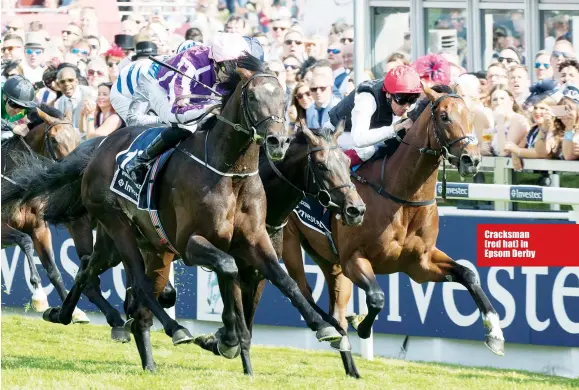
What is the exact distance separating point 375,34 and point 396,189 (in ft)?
16.4

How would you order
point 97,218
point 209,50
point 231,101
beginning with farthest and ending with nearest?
point 97,218 < point 209,50 < point 231,101

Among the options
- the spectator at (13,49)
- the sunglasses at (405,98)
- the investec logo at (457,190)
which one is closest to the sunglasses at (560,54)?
the investec logo at (457,190)

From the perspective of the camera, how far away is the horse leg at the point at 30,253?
10203mm

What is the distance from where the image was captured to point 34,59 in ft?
48.2

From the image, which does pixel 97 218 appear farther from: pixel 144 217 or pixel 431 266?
pixel 431 266

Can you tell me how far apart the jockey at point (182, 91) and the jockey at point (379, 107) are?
81 cm

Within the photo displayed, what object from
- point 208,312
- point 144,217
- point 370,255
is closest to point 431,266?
point 370,255

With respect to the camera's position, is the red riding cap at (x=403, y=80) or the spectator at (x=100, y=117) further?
the spectator at (x=100, y=117)

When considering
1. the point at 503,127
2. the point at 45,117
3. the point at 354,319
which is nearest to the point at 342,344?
the point at 354,319

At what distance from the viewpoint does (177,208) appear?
7.50 m

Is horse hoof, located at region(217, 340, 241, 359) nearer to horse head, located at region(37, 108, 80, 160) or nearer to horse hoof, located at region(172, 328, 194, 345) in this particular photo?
horse hoof, located at region(172, 328, 194, 345)

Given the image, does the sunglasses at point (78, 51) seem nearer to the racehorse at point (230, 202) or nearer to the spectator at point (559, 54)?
the spectator at point (559, 54)

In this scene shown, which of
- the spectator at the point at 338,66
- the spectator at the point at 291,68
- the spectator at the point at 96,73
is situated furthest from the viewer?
the spectator at the point at 96,73
